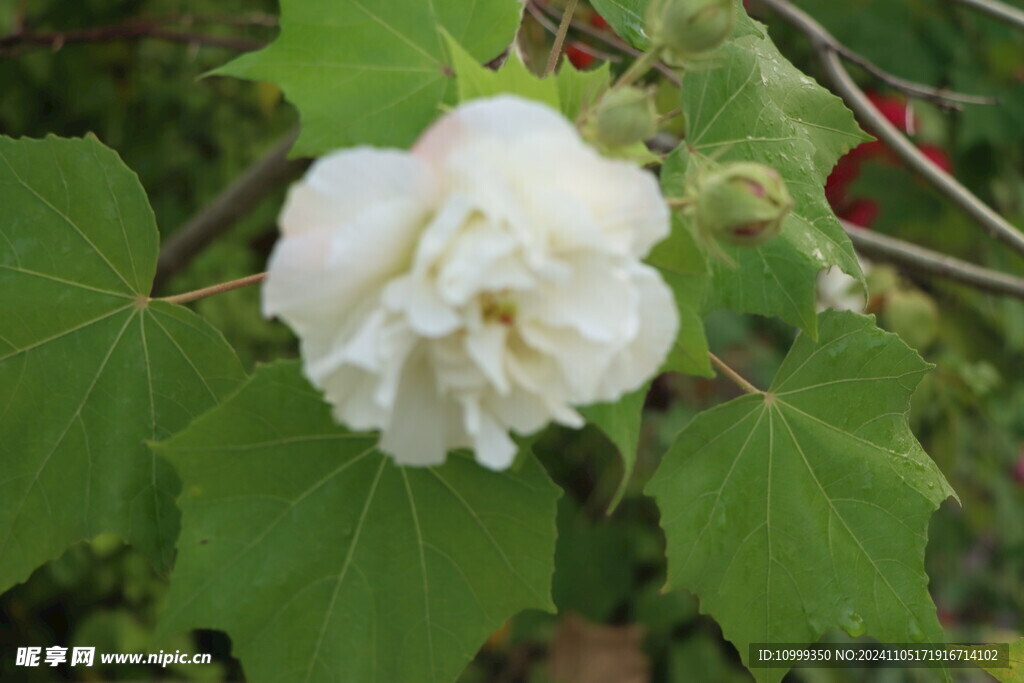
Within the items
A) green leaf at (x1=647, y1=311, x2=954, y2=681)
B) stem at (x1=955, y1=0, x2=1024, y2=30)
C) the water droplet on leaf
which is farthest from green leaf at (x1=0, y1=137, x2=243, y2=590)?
stem at (x1=955, y1=0, x2=1024, y2=30)

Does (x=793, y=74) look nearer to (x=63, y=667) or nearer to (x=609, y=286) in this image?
(x=609, y=286)

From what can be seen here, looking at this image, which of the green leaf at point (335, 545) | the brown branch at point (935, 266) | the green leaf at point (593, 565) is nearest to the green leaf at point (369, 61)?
the green leaf at point (335, 545)

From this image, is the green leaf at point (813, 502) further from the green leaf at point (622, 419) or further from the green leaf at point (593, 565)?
the green leaf at point (593, 565)

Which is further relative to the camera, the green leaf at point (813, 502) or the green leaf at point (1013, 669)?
the green leaf at point (1013, 669)

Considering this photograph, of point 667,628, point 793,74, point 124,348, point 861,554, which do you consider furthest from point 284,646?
point 667,628

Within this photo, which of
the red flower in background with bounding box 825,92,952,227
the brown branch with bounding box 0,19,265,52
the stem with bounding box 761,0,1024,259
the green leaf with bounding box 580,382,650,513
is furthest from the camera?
the red flower in background with bounding box 825,92,952,227

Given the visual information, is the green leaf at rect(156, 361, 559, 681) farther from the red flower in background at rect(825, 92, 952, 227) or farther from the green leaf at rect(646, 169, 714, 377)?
the red flower in background at rect(825, 92, 952, 227)
